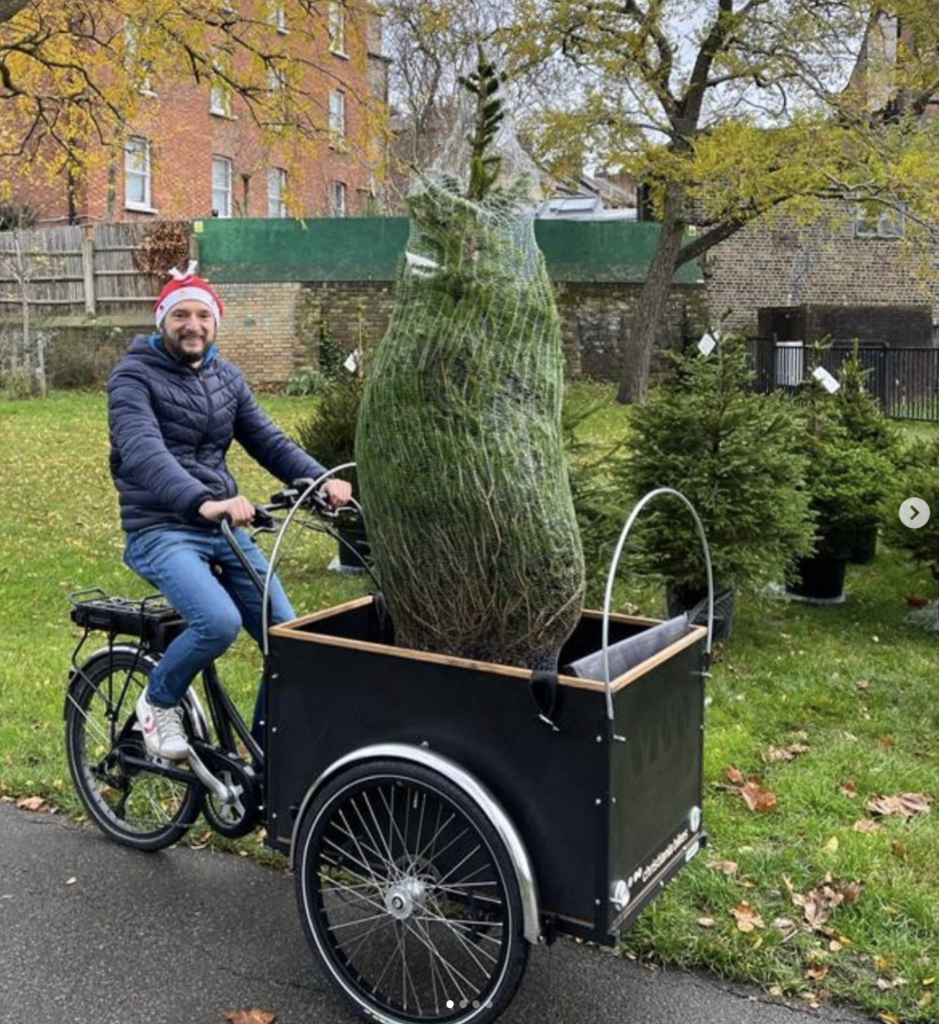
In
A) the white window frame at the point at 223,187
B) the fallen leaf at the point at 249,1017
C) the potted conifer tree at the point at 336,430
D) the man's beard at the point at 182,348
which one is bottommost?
the fallen leaf at the point at 249,1017

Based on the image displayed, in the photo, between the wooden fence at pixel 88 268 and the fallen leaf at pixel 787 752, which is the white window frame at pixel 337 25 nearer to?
the wooden fence at pixel 88 268

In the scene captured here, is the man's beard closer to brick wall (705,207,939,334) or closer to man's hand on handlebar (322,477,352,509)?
man's hand on handlebar (322,477,352,509)

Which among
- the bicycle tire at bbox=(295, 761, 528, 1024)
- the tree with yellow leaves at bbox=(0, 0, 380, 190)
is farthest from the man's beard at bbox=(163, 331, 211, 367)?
the tree with yellow leaves at bbox=(0, 0, 380, 190)

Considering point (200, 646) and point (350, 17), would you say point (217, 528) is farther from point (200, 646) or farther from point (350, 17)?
point (350, 17)

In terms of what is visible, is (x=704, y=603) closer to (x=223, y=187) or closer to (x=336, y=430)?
(x=336, y=430)

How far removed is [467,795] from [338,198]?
→ 35042 mm

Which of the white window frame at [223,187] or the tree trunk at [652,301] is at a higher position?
the white window frame at [223,187]

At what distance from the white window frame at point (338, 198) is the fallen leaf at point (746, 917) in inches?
1324

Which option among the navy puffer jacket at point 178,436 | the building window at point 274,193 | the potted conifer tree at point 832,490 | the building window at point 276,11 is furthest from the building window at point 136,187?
the navy puffer jacket at point 178,436

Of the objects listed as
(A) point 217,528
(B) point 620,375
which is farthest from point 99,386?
(A) point 217,528

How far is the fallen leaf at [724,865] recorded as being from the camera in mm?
Result: 3700

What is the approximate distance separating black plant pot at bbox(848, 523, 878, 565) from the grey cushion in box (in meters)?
4.67

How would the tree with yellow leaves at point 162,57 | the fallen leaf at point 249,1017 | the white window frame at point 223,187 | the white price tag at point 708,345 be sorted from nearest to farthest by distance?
the fallen leaf at point 249,1017
the white price tag at point 708,345
the tree with yellow leaves at point 162,57
the white window frame at point 223,187

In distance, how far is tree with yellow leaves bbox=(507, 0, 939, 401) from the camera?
56.0ft
